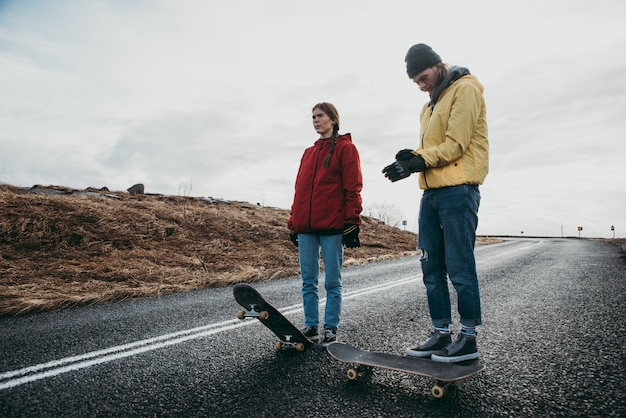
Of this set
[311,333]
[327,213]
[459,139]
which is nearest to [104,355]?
[311,333]

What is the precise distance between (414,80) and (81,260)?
303 inches

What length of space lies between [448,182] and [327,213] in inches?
43.2

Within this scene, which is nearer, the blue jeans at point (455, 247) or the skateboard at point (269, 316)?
the blue jeans at point (455, 247)

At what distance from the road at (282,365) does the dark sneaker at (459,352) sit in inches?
5.9

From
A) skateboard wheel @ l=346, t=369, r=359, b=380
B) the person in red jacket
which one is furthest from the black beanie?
skateboard wheel @ l=346, t=369, r=359, b=380

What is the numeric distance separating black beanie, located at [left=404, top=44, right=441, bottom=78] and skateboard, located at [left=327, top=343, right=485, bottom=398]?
2.09m

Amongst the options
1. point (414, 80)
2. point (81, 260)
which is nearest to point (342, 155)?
point (414, 80)

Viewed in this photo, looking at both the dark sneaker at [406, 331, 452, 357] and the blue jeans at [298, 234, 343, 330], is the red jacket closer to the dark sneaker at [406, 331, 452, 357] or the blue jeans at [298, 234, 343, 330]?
the blue jeans at [298, 234, 343, 330]

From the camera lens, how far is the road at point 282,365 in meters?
2.16

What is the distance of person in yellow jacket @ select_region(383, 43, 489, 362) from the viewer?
105 inches

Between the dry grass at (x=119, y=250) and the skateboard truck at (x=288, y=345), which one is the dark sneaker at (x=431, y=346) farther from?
the dry grass at (x=119, y=250)

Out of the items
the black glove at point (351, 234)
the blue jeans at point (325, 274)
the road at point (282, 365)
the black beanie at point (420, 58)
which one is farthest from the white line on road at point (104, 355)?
the black beanie at point (420, 58)

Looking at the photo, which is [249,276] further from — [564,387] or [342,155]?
[564,387]

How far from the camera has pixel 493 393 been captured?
230 cm
